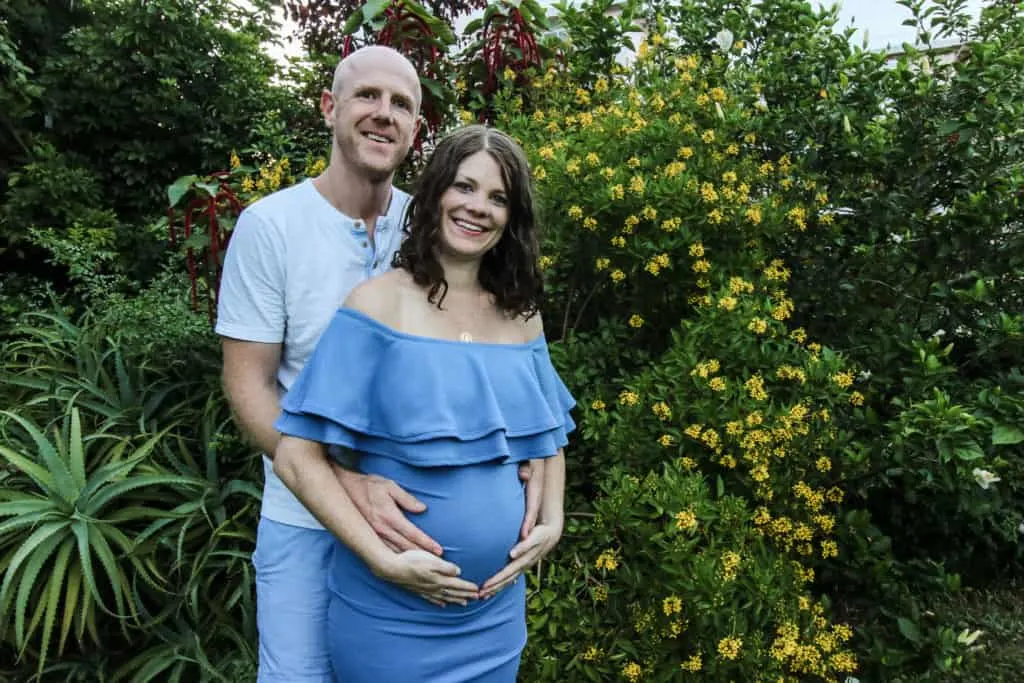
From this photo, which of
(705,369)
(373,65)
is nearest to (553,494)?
(705,369)

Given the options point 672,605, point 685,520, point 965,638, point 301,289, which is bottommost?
point 965,638

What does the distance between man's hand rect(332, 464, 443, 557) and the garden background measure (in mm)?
1105

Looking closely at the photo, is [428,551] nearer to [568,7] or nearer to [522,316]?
[522,316]

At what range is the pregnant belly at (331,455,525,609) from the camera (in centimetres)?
153

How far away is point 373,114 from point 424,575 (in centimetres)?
115

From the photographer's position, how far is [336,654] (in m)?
1.62

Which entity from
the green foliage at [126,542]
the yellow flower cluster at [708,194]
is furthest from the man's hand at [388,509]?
the yellow flower cluster at [708,194]

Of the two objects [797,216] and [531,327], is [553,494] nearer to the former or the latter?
[531,327]

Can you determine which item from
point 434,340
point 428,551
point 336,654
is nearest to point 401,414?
point 434,340

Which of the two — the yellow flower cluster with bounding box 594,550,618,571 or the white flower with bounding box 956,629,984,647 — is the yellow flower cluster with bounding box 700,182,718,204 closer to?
the yellow flower cluster with bounding box 594,550,618,571

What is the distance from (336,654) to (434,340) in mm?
777

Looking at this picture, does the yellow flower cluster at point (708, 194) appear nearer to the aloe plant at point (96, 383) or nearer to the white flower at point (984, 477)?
the white flower at point (984, 477)

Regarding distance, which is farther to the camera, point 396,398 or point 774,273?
point 774,273

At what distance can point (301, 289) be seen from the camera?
1765 millimetres
